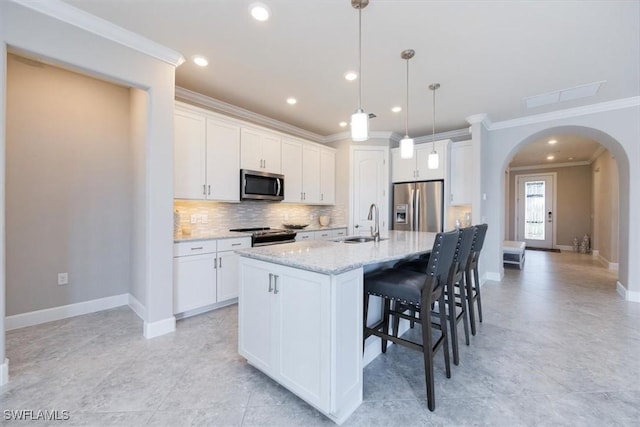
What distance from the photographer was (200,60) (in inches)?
109

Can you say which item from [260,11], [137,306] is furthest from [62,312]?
[260,11]

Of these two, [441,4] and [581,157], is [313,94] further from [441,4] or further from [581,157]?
[581,157]

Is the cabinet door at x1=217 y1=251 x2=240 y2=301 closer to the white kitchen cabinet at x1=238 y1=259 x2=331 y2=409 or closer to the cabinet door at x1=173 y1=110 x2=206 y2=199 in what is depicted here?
the cabinet door at x1=173 y1=110 x2=206 y2=199

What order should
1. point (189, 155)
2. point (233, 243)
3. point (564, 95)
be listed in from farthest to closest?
point (564, 95) → point (233, 243) → point (189, 155)

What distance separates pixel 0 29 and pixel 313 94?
8.77 ft

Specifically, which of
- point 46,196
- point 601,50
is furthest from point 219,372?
point 601,50

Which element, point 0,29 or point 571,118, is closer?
point 0,29

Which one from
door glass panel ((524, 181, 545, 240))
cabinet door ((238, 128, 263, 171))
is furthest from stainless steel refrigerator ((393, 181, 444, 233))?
door glass panel ((524, 181, 545, 240))

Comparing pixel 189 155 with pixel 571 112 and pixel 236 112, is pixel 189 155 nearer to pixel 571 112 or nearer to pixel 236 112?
pixel 236 112

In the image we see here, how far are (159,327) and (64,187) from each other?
6.07 ft

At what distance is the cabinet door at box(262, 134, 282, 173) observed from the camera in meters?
3.99

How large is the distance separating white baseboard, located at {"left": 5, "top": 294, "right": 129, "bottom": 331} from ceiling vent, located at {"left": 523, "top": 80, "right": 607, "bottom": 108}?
18.6ft

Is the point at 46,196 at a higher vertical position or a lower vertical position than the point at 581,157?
lower

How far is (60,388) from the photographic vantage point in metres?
1.80
